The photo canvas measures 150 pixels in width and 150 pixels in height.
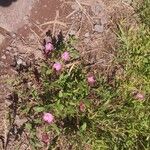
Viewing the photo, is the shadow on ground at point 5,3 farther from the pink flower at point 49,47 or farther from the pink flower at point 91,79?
the pink flower at point 91,79

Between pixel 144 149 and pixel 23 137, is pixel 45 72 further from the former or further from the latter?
pixel 144 149

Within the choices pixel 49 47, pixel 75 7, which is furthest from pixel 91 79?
pixel 75 7

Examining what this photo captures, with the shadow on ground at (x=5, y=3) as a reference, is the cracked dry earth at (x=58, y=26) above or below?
below

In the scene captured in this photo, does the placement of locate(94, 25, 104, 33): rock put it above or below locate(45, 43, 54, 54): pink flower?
below

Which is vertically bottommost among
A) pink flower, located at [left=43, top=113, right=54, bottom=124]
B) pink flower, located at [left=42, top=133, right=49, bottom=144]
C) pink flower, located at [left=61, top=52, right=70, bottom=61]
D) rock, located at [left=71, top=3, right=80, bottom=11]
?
pink flower, located at [left=42, top=133, right=49, bottom=144]

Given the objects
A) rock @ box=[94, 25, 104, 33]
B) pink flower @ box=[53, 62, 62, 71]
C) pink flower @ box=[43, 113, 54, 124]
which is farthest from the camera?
rock @ box=[94, 25, 104, 33]

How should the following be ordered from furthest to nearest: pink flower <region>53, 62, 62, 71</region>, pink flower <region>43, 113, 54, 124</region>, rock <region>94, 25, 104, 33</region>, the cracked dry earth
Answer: rock <region>94, 25, 104, 33</region>, the cracked dry earth, pink flower <region>53, 62, 62, 71</region>, pink flower <region>43, 113, 54, 124</region>

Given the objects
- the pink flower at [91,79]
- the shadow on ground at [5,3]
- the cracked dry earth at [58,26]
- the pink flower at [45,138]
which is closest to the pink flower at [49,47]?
the cracked dry earth at [58,26]

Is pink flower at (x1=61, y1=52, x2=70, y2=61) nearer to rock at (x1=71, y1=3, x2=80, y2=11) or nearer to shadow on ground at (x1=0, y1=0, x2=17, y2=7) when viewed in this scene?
rock at (x1=71, y1=3, x2=80, y2=11)

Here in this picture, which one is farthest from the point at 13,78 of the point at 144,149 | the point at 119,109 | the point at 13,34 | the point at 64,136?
the point at 144,149

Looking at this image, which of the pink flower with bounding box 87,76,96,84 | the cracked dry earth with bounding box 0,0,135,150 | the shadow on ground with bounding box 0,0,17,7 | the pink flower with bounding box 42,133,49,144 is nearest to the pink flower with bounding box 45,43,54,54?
the cracked dry earth with bounding box 0,0,135,150
